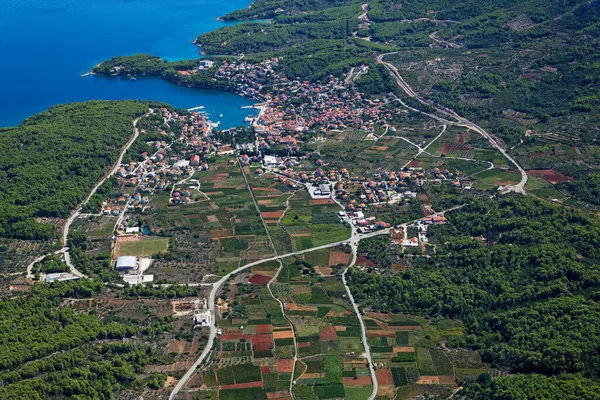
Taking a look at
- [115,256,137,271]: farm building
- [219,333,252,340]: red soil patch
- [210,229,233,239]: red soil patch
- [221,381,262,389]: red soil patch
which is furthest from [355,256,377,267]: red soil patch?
[115,256,137,271]: farm building

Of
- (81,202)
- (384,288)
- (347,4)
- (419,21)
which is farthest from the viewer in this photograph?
(347,4)

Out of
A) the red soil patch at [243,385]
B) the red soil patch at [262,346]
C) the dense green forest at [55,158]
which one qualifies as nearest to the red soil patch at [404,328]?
the red soil patch at [262,346]

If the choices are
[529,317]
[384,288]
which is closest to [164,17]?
[384,288]

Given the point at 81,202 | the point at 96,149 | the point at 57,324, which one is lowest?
the point at 57,324

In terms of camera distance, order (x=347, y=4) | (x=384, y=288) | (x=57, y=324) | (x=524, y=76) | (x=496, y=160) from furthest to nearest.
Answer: (x=347, y=4) < (x=524, y=76) < (x=496, y=160) < (x=384, y=288) < (x=57, y=324)

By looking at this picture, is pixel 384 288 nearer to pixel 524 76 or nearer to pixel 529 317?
pixel 529 317

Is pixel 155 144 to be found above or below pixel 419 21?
below

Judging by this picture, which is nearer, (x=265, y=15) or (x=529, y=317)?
(x=529, y=317)
